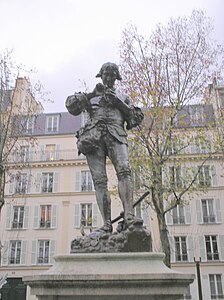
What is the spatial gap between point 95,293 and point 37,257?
28.7m

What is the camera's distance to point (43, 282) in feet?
12.6

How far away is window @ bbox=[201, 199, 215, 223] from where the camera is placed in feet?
99.7

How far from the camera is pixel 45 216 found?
3247cm

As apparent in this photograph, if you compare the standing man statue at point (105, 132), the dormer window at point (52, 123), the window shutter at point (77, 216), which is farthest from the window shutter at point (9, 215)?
the standing man statue at point (105, 132)

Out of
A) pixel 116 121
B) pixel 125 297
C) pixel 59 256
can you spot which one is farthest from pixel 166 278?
pixel 116 121

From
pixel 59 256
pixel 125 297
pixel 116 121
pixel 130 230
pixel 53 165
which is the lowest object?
pixel 125 297

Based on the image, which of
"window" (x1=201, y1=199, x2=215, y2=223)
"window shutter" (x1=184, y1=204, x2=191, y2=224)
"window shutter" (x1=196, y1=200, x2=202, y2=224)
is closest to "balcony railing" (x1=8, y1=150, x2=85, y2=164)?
"window shutter" (x1=184, y1=204, x2=191, y2=224)

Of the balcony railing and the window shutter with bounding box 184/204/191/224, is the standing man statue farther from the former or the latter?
the balcony railing

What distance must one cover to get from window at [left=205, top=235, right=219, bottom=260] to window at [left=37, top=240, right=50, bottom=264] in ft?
44.2

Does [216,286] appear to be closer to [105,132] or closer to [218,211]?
[218,211]

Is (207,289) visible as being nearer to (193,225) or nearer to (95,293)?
(193,225)

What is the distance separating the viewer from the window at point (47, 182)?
33.5 meters

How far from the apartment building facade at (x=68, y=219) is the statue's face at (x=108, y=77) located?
22.8 m

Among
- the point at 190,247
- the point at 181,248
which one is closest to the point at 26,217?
the point at 181,248
